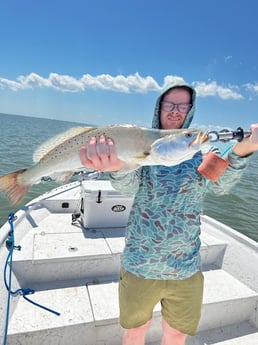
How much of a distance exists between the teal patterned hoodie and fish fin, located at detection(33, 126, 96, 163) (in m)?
0.41

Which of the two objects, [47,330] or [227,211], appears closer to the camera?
[47,330]

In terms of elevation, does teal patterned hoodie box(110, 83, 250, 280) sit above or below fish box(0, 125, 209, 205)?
below

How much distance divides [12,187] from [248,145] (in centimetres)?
175

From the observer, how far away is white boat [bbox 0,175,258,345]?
293 centimetres

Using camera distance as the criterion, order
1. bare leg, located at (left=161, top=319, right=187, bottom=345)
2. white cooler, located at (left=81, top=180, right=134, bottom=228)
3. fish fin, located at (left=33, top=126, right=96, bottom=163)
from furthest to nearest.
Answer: white cooler, located at (left=81, top=180, right=134, bottom=228) → bare leg, located at (left=161, top=319, right=187, bottom=345) → fish fin, located at (left=33, top=126, right=96, bottom=163)

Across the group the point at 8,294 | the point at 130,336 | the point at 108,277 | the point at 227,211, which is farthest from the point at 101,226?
the point at 227,211

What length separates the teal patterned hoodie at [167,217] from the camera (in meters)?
2.06

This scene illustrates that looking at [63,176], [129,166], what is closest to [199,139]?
[129,166]

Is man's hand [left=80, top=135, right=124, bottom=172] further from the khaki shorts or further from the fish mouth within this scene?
the khaki shorts

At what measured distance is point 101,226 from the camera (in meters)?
4.80

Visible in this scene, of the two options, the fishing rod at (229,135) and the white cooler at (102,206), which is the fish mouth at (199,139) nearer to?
the fishing rod at (229,135)

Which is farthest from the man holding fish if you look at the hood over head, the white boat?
the white boat

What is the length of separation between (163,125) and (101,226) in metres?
2.85

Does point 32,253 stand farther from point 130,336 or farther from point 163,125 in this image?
point 163,125
